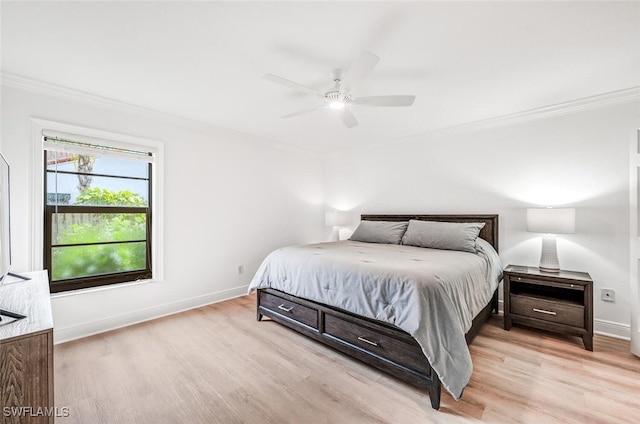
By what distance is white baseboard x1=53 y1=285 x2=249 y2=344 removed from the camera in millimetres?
2541

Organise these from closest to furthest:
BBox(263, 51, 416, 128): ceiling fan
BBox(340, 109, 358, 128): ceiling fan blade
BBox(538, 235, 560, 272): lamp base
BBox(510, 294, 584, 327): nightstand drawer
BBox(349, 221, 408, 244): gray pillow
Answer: BBox(263, 51, 416, 128): ceiling fan < BBox(510, 294, 584, 327): nightstand drawer < BBox(340, 109, 358, 128): ceiling fan blade < BBox(538, 235, 560, 272): lamp base < BBox(349, 221, 408, 244): gray pillow

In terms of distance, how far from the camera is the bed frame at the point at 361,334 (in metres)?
1.76

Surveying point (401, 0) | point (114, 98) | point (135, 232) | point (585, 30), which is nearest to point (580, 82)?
point (585, 30)

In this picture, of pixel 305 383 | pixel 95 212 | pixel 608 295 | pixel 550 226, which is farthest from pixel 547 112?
pixel 95 212

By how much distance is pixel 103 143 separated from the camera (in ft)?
9.02

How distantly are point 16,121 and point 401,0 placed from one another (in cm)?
314

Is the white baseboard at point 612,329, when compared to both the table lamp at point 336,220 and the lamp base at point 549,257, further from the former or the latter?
the table lamp at point 336,220

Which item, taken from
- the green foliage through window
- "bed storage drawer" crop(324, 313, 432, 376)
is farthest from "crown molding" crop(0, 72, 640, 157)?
"bed storage drawer" crop(324, 313, 432, 376)

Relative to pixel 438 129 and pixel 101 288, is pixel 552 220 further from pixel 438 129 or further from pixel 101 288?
pixel 101 288

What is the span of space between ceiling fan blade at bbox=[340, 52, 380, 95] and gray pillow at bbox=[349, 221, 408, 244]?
211cm

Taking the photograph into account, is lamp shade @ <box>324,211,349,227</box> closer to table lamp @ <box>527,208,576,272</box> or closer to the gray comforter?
the gray comforter

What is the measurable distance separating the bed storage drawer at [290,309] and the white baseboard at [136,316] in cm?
96

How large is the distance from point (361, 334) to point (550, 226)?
2.14 m

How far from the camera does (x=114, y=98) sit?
8.82 ft
